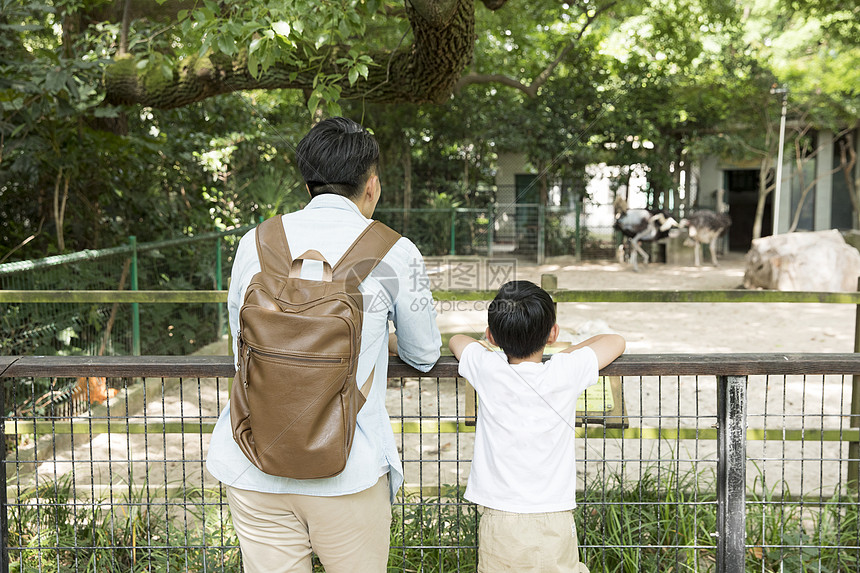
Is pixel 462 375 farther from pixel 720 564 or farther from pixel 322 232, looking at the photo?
pixel 720 564

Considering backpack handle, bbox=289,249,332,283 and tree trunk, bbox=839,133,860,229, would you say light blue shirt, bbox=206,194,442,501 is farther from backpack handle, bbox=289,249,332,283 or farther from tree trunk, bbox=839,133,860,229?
tree trunk, bbox=839,133,860,229

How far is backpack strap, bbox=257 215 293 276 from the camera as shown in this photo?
162 cm

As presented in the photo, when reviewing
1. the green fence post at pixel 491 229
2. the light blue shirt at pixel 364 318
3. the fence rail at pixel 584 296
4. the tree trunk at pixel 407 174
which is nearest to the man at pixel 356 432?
the light blue shirt at pixel 364 318

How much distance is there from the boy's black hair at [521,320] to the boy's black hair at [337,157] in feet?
1.61

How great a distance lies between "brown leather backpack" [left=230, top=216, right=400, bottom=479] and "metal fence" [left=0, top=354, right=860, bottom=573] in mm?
332

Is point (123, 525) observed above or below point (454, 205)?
below

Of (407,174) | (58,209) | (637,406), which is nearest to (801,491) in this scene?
(637,406)

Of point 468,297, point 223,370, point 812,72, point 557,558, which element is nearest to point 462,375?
point 557,558

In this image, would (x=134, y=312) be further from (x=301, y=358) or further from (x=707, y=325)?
(x=707, y=325)

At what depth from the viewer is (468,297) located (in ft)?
12.2

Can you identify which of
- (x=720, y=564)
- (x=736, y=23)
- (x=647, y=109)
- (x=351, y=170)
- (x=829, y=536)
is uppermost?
(x=736, y=23)

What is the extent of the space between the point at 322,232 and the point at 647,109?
53.9 feet

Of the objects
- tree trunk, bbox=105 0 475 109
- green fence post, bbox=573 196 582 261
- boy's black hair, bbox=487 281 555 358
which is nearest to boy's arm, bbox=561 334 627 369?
boy's black hair, bbox=487 281 555 358

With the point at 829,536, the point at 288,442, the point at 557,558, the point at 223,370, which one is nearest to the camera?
the point at 288,442
